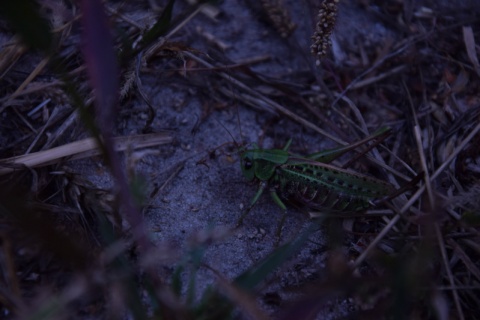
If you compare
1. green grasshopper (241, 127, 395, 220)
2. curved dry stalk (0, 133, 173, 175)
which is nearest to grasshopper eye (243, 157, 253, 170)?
green grasshopper (241, 127, 395, 220)

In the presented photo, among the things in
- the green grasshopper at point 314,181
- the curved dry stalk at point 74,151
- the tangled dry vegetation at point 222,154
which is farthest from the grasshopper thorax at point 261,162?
the curved dry stalk at point 74,151

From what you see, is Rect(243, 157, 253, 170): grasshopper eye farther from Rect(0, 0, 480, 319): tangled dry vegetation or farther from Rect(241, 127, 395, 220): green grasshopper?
Rect(0, 0, 480, 319): tangled dry vegetation

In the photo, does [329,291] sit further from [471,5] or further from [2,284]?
[471,5]

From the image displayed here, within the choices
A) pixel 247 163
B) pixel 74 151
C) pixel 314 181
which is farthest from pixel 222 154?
pixel 74 151

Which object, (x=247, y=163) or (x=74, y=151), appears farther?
(x=247, y=163)

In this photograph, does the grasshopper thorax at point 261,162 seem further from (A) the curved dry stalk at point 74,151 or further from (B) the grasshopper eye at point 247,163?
(A) the curved dry stalk at point 74,151

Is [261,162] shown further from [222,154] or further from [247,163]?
[222,154]

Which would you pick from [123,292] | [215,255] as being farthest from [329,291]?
[215,255]
